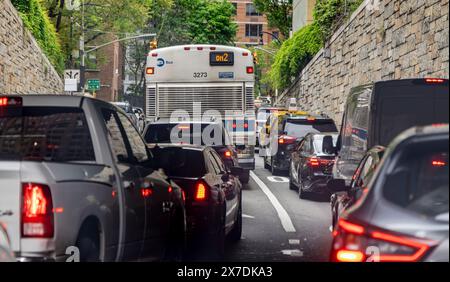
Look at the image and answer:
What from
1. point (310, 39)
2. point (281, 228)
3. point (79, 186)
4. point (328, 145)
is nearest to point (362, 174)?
point (281, 228)

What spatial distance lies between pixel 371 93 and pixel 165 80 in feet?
27.8

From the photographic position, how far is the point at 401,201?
393 cm

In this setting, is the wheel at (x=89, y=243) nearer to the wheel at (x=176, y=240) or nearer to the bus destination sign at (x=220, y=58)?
the wheel at (x=176, y=240)

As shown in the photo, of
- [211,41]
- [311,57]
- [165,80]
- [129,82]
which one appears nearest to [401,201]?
[165,80]

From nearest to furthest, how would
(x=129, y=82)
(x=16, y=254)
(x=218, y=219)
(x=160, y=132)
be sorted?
(x=16, y=254) → (x=218, y=219) → (x=160, y=132) → (x=129, y=82)

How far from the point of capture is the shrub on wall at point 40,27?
89.8ft

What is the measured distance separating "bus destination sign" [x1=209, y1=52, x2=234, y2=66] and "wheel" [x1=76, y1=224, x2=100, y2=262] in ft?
43.2

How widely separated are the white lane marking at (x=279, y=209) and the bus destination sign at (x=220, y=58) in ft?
10.3

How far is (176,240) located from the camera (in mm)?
7719

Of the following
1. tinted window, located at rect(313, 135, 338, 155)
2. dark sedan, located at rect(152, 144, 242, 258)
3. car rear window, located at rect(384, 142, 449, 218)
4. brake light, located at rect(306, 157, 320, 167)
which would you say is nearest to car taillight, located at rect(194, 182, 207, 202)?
dark sedan, located at rect(152, 144, 242, 258)

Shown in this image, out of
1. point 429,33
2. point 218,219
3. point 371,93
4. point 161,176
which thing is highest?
point 429,33

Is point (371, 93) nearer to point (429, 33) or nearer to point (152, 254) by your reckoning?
point (152, 254)

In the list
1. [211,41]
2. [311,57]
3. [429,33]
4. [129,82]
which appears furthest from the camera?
[129,82]

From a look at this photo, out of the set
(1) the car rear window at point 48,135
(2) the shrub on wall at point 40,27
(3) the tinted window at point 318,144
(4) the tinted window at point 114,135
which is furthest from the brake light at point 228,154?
(2) the shrub on wall at point 40,27
